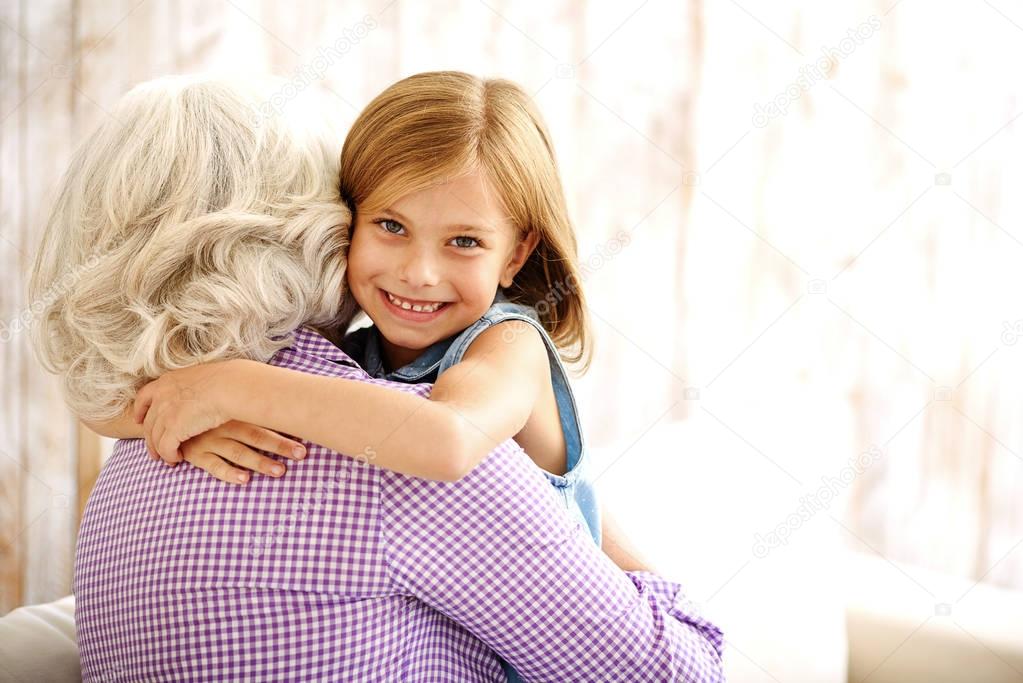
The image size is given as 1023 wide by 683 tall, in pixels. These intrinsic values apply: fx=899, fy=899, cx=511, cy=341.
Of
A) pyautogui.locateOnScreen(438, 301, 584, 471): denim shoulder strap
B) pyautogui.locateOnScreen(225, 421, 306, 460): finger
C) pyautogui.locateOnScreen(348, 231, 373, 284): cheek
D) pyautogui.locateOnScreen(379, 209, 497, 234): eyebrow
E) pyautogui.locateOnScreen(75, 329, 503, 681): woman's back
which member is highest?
pyautogui.locateOnScreen(379, 209, 497, 234): eyebrow

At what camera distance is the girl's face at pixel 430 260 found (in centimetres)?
103

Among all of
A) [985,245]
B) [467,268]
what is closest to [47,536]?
[467,268]

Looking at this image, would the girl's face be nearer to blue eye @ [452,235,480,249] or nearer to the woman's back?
blue eye @ [452,235,480,249]

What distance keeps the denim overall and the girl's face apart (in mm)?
28

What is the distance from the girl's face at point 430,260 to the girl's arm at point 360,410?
12 centimetres

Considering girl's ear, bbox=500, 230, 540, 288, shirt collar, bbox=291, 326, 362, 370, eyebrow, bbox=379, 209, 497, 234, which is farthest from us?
girl's ear, bbox=500, 230, 540, 288

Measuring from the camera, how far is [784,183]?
228cm

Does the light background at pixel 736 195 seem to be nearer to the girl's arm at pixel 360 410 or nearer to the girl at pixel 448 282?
Answer: the girl at pixel 448 282

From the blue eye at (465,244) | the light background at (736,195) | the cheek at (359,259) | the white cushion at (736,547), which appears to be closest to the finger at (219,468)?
the cheek at (359,259)

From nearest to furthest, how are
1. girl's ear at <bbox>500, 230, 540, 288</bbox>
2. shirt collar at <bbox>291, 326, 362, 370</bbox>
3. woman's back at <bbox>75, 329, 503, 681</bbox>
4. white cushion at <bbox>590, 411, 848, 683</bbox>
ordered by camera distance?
1. woman's back at <bbox>75, 329, 503, 681</bbox>
2. shirt collar at <bbox>291, 326, 362, 370</bbox>
3. girl's ear at <bbox>500, 230, 540, 288</bbox>
4. white cushion at <bbox>590, 411, 848, 683</bbox>

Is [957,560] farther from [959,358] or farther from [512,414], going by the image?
[512,414]

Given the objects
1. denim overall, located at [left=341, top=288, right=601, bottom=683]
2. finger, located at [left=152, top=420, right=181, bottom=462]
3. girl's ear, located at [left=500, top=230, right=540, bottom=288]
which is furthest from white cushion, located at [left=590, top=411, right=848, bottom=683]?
finger, located at [left=152, top=420, right=181, bottom=462]

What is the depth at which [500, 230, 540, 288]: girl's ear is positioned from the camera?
1173 mm

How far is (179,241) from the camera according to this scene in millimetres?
844
